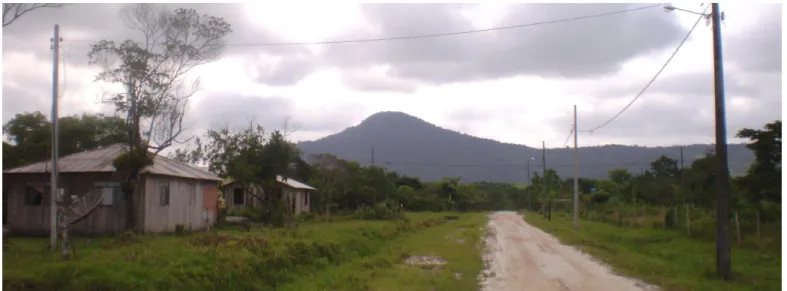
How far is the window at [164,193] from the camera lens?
2362 cm

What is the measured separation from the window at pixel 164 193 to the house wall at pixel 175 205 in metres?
0.04

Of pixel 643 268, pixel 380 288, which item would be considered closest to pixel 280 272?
pixel 380 288

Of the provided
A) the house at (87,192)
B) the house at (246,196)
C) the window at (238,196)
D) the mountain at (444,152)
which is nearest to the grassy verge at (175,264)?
the house at (87,192)

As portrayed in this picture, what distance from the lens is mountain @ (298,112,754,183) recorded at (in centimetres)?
12119

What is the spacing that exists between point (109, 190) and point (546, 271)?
14627 millimetres

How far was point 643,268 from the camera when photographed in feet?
54.1

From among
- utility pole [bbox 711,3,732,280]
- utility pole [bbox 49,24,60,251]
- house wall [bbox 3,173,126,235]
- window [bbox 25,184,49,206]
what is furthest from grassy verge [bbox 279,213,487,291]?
window [bbox 25,184,49,206]

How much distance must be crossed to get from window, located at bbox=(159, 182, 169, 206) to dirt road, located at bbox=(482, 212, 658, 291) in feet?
38.6

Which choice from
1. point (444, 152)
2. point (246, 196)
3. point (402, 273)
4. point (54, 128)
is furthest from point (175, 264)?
point (444, 152)

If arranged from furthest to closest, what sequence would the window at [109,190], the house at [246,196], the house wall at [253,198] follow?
the house at [246,196] → the house wall at [253,198] → the window at [109,190]

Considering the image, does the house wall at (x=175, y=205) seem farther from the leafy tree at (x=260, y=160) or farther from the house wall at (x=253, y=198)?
the house wall at (x=253, y=198)

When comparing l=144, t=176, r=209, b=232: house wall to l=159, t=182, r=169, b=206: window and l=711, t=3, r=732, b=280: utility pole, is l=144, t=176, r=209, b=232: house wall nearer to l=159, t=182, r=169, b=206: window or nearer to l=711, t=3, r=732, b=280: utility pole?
l=159, t=182, r=169, b=206: window

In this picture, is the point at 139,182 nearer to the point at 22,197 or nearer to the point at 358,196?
the point at 22,197

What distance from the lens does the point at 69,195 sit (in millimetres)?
21891
